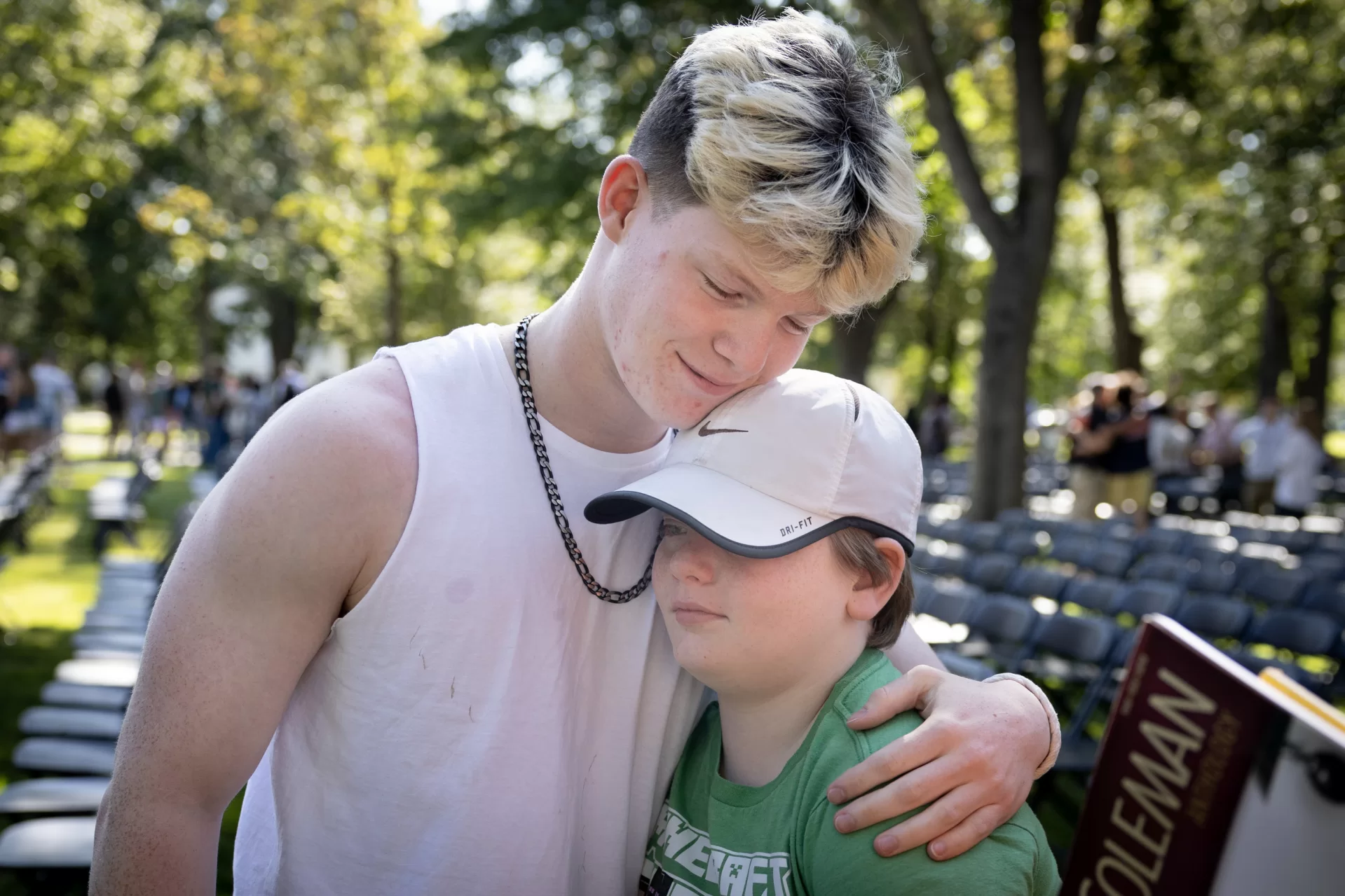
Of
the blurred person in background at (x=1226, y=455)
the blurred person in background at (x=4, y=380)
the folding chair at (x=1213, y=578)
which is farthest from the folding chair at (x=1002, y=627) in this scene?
the blurred person in background at (x=4, y=380)

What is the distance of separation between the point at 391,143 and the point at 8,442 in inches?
308

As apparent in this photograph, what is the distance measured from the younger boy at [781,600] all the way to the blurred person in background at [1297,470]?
15.6 meters

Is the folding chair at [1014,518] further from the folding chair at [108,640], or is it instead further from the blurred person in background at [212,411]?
the blurred person in background at [212,411]

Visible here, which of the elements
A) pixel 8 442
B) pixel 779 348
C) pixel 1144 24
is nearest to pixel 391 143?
pixel 8 442

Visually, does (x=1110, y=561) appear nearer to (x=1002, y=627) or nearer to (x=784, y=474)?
(x=1002, y=627)

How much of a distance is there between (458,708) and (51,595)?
9.25m

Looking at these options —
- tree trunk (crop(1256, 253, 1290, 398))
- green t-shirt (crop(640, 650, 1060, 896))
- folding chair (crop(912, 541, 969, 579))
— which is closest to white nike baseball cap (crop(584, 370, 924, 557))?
green t-shirt (crop(640, 650, 1060, 896))

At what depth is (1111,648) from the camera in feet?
19.5

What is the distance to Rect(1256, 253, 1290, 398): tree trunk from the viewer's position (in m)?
22.7

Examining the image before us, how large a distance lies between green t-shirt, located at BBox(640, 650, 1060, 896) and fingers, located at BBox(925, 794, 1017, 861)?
1 cm

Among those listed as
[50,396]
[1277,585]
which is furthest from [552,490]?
[50,396]

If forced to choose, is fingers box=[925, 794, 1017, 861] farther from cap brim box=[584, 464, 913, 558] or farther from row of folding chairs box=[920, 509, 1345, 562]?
row of folding chairs box=[920, 509, 1345, 562]

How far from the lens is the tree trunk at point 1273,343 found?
2266cm

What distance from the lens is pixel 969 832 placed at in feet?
4.50
